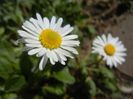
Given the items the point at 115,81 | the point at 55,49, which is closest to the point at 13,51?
the point at 55,49

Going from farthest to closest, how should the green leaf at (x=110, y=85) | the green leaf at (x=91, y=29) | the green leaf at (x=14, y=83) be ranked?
the green leaf at (x=91, y=29) → the green leaf at (x=110, y=85) → the green leaf at (x=14, y=83)

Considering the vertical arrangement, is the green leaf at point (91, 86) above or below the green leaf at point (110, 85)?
below

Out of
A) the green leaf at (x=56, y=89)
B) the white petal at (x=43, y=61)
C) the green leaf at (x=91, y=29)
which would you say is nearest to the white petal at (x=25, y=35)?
the white petal at (x=43, y=61)

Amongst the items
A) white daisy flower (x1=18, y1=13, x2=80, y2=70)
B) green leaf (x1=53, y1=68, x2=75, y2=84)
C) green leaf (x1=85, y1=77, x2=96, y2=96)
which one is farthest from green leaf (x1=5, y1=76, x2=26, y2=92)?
green leaf (x1=85, y1=77, x2=96, y2=96)

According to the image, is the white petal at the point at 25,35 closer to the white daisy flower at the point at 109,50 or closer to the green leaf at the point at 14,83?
the green leaf at the point at 14,83

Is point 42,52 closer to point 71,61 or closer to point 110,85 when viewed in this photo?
point 71,61

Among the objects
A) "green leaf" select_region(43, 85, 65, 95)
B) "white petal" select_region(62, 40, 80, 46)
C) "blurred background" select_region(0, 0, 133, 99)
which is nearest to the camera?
"white petal" select_region(62, 40, 80, 46)

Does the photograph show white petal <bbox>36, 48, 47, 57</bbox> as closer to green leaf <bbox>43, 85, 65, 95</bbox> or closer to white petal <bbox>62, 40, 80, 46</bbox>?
white petal <bbox>62, 40, 80, 46</bbox>

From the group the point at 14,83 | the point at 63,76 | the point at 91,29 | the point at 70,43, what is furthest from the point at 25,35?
the point at 91,29

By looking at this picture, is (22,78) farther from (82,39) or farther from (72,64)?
(82,39)
